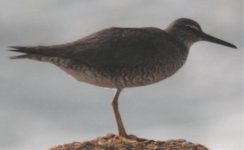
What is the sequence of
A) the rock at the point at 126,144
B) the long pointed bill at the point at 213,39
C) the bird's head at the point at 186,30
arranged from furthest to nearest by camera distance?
the long pointed bill at the point at 213,39
the bird's head at the point at 186,30
the rock at the point at 126,144

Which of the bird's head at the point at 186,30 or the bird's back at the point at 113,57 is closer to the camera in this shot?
the bird's back at the point at 113,57

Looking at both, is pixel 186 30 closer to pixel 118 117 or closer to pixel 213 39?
pixel 213 39

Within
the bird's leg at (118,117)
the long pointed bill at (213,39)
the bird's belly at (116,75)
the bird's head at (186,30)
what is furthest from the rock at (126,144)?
the long pointed bill at (213,39)

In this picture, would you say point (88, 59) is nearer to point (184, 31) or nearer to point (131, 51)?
point (131, 51)

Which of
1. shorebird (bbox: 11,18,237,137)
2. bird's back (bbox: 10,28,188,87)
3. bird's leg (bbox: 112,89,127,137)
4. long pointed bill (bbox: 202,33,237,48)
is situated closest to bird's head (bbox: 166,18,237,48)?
long pointed bill (bbox: 202,33,237,48)

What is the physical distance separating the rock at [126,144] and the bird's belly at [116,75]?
147 centimetres

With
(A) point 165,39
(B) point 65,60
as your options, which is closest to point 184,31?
(A) point 165,39

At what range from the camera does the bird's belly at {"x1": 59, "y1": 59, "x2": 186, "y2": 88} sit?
18.4 meters

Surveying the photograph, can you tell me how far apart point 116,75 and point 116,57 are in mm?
528

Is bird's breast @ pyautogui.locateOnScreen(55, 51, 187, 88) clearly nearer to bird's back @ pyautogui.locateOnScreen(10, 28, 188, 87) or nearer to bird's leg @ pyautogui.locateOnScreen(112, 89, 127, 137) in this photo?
bird's back @ pyautogui.locateOnScreen(10, 28, 188, 87)

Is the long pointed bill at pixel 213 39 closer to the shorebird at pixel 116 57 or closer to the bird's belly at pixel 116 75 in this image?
the shorebird at pixel 116 57

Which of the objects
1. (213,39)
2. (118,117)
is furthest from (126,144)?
(213,39)

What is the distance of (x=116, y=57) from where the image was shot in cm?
1861

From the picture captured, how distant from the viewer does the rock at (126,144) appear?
58.6 feet
